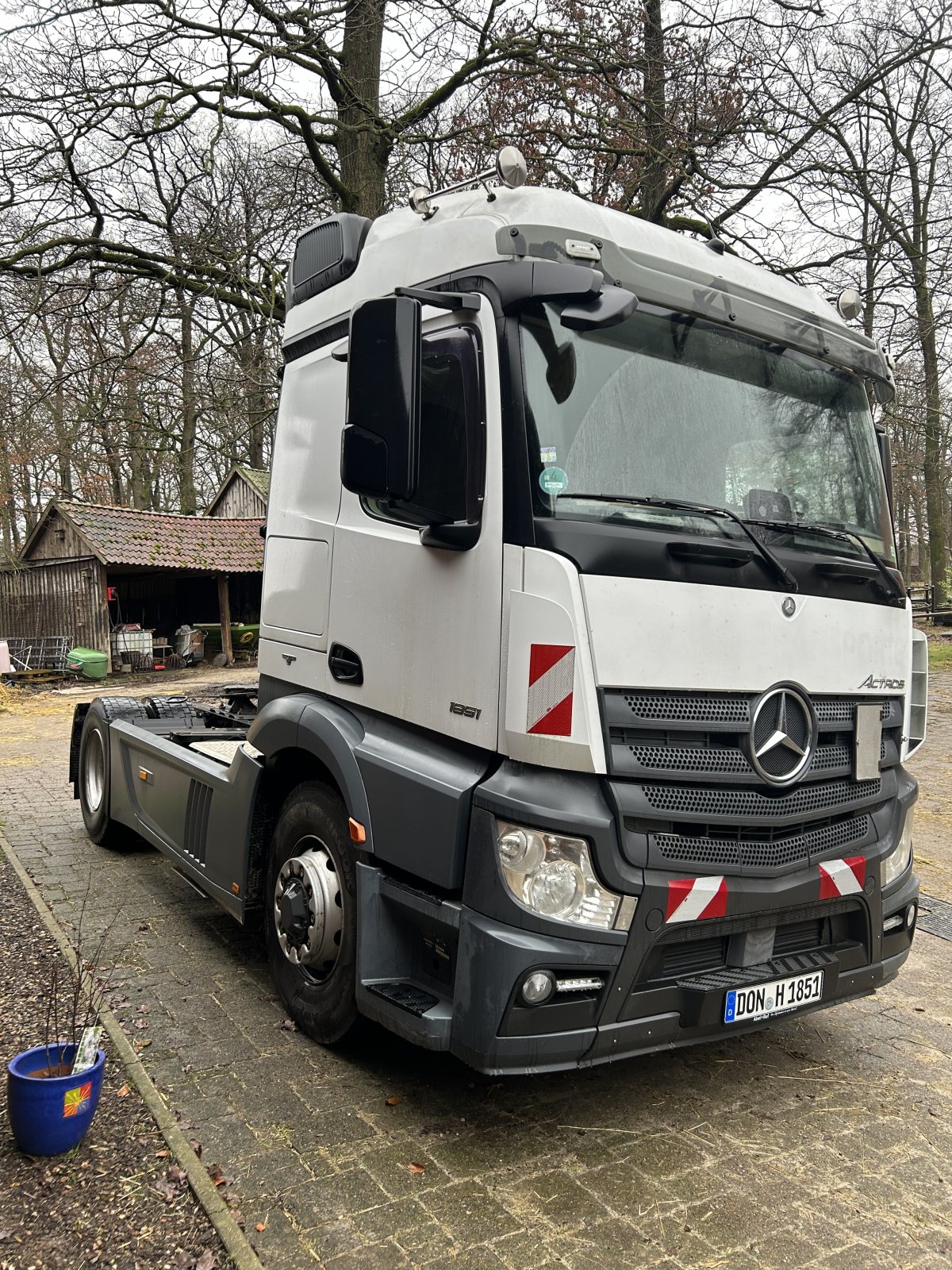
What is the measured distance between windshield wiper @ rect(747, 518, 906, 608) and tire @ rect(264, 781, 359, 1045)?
77.1 inches

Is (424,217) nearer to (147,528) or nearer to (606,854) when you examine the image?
(606,854)

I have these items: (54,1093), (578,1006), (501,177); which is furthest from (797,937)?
(501,177)

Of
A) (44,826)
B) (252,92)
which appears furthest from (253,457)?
(44,826)

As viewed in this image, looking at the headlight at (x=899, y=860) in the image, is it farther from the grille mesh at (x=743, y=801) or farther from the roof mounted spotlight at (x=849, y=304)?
the roof mounted spotlight at (x=849, y=304)

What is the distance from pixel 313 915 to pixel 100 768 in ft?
12.9

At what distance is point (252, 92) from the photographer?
10438 millimetres

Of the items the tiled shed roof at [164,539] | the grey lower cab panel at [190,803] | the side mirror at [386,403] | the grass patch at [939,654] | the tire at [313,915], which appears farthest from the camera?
the tiled shed roof at [164,539]

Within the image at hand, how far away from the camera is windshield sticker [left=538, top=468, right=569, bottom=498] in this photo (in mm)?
3121

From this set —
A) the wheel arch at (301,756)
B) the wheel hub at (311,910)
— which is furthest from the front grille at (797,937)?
the wheel hub at (311,910)

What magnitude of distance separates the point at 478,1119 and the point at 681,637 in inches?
71.4

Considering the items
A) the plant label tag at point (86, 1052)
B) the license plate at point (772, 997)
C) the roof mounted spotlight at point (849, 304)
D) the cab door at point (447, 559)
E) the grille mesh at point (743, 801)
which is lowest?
the plant label tag at point (86, 1052)

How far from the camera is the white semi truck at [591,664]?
3.02 m

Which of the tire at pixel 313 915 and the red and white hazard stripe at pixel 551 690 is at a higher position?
the red and white hazard stripe at pixel 551 690

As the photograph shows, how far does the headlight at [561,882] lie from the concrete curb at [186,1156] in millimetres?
1179
